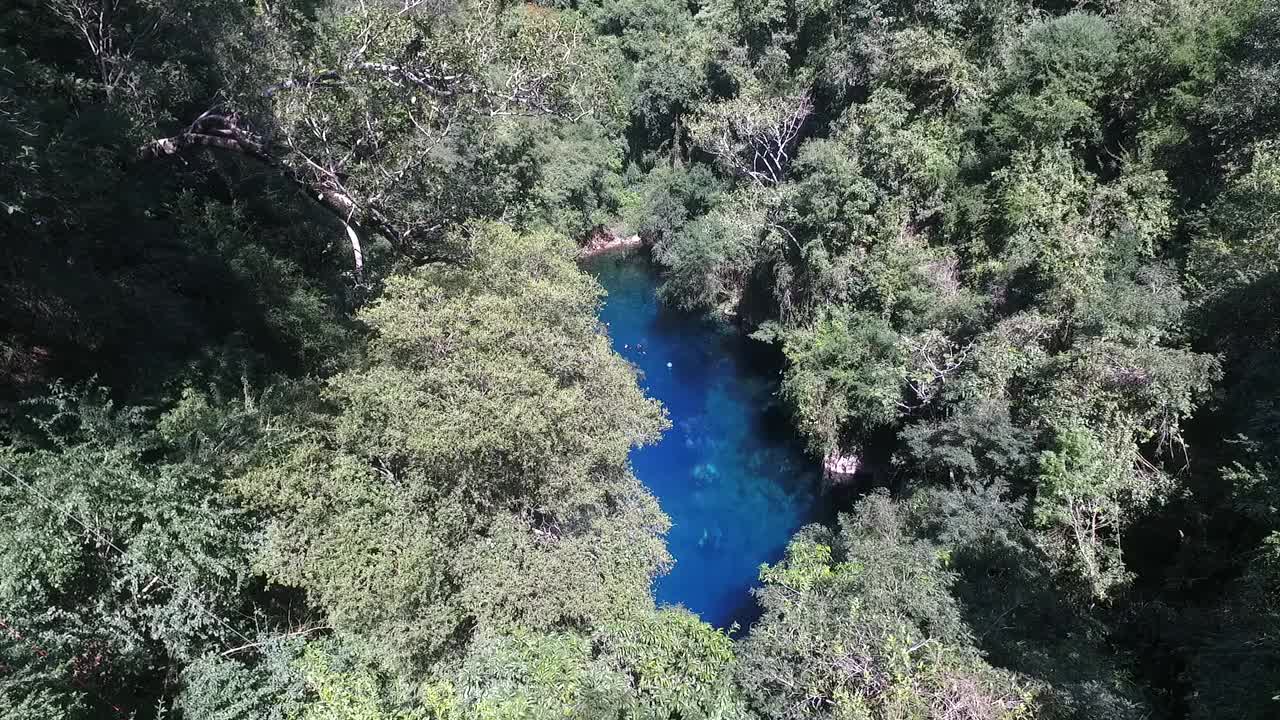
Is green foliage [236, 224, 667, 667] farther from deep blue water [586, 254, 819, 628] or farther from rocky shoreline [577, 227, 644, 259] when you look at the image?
rocky shoreline [577, 227, 644, 259]

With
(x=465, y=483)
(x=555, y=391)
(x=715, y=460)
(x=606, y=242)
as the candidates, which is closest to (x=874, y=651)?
(x=555, y=391)

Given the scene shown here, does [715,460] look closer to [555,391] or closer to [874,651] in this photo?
[555,391]

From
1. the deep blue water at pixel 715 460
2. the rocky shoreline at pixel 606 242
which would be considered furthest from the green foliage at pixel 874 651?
the rocky shoreline at pixel 606 242

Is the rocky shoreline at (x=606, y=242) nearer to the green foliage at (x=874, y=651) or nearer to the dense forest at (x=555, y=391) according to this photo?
the dense forest at (x=555, y=391)

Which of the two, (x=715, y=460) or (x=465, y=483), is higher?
(x=715, y=460)

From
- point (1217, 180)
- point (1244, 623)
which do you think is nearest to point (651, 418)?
point (1244, 623)

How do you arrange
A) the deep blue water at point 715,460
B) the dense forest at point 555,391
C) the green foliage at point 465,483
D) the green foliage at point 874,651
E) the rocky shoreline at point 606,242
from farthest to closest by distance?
the rocky shoreline at point 606,242, the deep blue water at point 715,460, the green foliage at point 465,483, the dense forest at point 555,391, the green foliage at point 874,651
